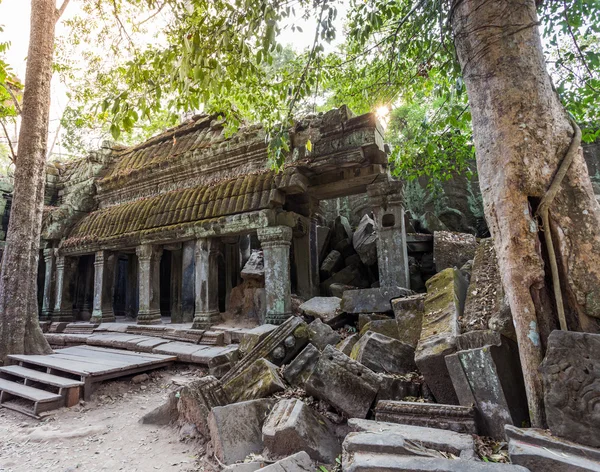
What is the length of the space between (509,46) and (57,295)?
9531mm

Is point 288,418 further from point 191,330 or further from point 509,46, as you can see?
point 191,330

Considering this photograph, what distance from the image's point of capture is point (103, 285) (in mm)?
7297

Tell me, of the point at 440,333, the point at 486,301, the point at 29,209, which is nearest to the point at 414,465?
the point at 440,333

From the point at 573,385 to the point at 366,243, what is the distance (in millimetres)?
4922

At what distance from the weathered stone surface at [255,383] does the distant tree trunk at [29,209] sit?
403 centimetres

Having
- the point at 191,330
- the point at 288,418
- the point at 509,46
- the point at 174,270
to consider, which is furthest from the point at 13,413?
the point at 509,46

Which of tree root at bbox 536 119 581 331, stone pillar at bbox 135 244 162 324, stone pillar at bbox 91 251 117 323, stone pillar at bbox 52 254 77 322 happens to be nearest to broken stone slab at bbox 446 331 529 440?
tree root at bbox 536 119 581 331

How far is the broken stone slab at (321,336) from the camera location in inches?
137

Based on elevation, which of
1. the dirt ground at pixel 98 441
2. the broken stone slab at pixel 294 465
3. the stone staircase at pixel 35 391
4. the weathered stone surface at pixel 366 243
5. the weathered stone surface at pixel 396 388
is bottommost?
the dirt ground at pixel 98 441

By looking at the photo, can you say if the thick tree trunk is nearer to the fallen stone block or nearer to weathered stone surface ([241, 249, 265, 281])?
weathered stone surface ([241, 249, 265, 281])

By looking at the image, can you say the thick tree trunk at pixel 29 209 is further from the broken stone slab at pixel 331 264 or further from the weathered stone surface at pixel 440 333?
the weathered stone surface at pixel 440 333

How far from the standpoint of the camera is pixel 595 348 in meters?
1.42

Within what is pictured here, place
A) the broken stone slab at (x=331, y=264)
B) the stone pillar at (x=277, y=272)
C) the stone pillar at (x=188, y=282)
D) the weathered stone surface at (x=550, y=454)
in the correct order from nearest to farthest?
the weathered stone surface at (x=550, y=454), the stone pillar at (x=277, y=272), the broken stone slab at (x=331, y=264), the stone pillar at (x=188, y=282)

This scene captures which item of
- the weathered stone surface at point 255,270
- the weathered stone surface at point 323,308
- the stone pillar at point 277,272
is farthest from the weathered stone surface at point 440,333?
the weathered stone surface at point 255,270
